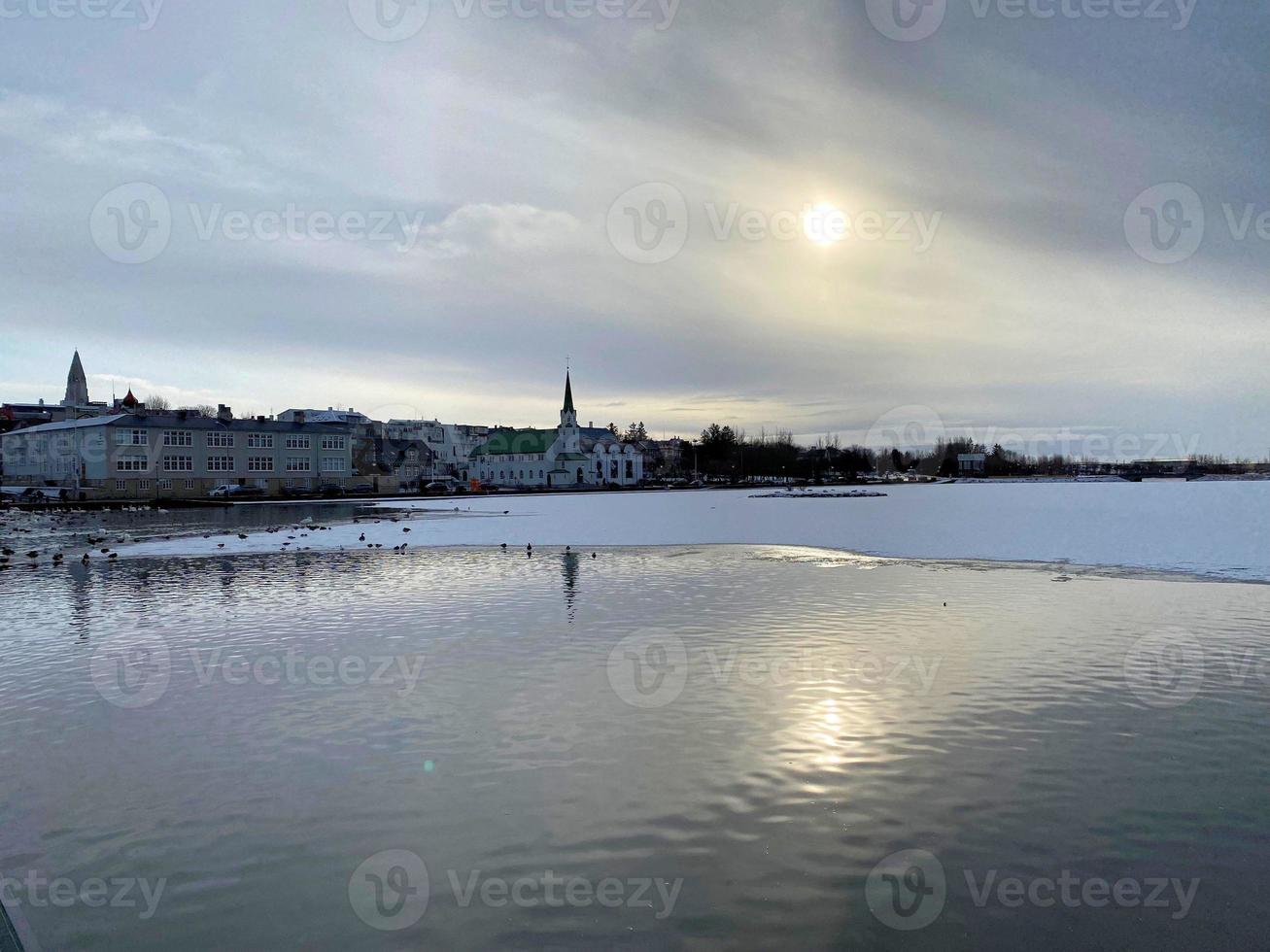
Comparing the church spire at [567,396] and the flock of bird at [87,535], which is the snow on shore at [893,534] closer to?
the flock of bird at [87,535]

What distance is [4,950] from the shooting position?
20.0ft

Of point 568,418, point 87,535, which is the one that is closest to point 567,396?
point 568,418

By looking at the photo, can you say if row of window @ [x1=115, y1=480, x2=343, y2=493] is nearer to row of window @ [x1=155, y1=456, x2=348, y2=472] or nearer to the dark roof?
row of window @ [x1=155, y1=456, x2=348, y2=472]

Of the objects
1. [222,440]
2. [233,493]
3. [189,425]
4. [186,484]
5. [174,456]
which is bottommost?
[233,493]

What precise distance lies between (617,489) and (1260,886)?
14897 centimetres

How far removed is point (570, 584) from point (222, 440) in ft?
292

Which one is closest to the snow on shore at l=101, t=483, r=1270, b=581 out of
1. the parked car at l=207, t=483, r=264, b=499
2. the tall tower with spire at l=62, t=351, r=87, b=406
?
the parked car at l=207, t=483, r=264, b=499

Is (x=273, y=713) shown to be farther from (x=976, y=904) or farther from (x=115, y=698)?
(x=976, y=904)

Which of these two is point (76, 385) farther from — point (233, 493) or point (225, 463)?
point (233, 493)

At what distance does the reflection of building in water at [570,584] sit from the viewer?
821 inches

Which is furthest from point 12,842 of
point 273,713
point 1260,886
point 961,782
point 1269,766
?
point 1269,766

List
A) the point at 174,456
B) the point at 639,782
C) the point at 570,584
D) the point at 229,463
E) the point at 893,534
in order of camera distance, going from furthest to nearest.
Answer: the point at 229,463 → the point at 174,456 → the point at 893,534 → the point at 570,584 → the point at 639,782

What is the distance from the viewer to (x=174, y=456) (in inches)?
3775

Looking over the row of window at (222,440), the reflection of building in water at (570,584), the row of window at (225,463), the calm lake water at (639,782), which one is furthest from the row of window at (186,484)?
the calm lake water at (639,782)
